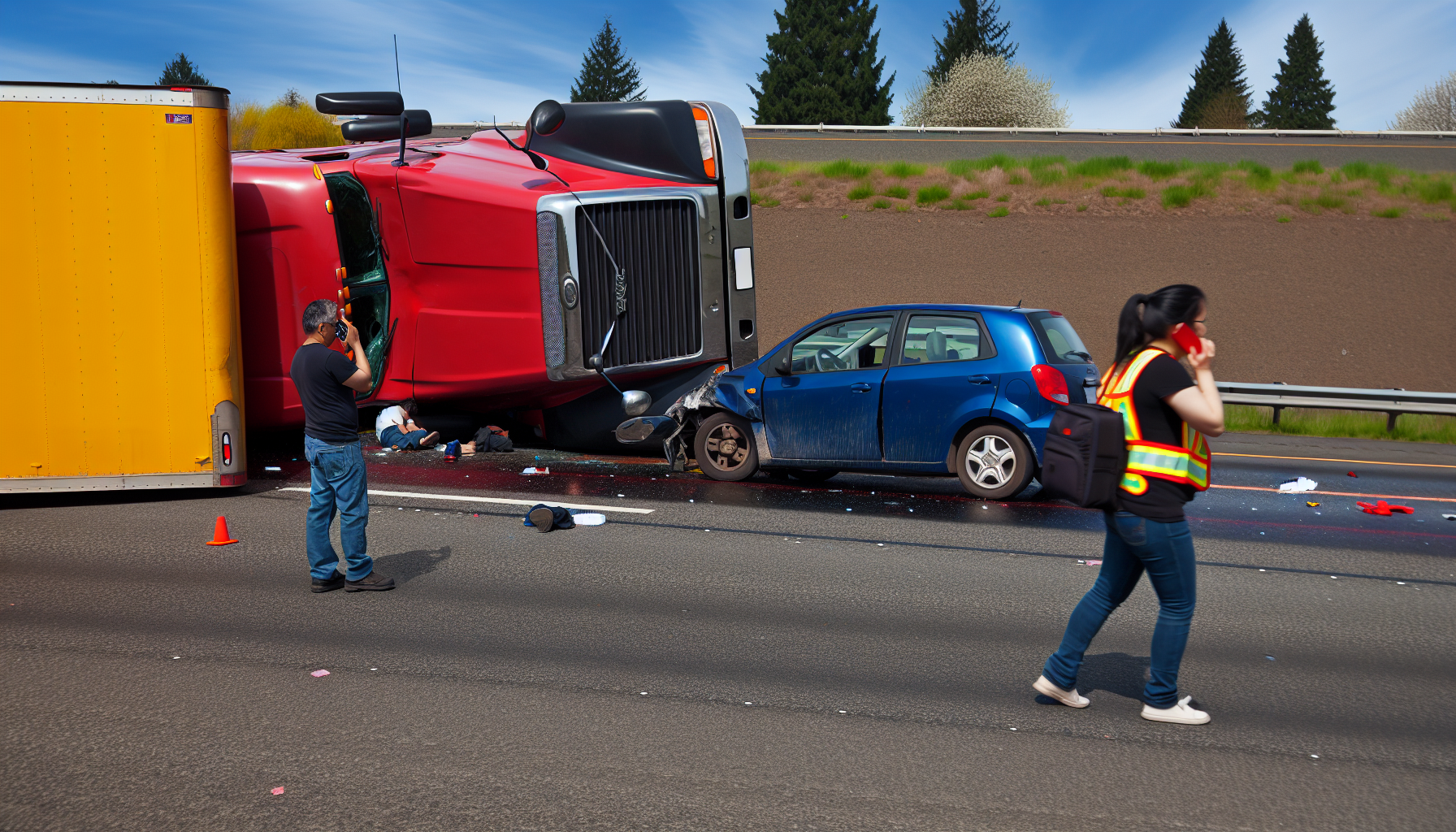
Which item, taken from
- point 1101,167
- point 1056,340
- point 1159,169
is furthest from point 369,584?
point 1159,169

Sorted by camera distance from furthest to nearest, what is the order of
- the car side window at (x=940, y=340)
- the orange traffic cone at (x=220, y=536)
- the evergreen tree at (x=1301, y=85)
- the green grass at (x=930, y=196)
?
the evergreen tree at (x=1301, y=85)
the green grass at (x=930, y=196)
the car side window at (x=940, y=340)
the orange traffic cone at (x=220, y=536)

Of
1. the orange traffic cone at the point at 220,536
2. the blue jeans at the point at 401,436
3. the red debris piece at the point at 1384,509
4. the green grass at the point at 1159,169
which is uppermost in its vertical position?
the green grass at the point at 1159,169

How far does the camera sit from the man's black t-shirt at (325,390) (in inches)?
233

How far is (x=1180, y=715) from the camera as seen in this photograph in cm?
413

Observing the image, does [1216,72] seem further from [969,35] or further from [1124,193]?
[1124,193]

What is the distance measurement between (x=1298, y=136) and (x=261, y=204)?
38623 millimetres

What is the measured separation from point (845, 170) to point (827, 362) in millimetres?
26361

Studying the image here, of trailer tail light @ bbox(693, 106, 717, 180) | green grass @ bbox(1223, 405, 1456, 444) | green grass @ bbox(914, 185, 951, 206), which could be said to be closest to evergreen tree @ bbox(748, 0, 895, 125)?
green grass @ bbox(914, 185, 951, 206)

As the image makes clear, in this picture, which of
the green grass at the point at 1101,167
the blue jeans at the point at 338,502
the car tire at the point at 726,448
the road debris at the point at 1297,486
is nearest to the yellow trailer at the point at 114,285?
the blue jeans at the point at 338,502

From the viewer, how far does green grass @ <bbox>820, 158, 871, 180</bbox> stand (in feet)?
112

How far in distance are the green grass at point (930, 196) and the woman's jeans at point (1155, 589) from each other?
29397 millimetres

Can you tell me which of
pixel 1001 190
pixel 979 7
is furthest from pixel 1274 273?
pixel 979 7

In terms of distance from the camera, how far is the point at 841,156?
124 ft

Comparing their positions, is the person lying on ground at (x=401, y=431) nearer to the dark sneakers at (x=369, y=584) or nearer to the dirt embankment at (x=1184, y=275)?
the dark sneakers at (x=369, y=584)
